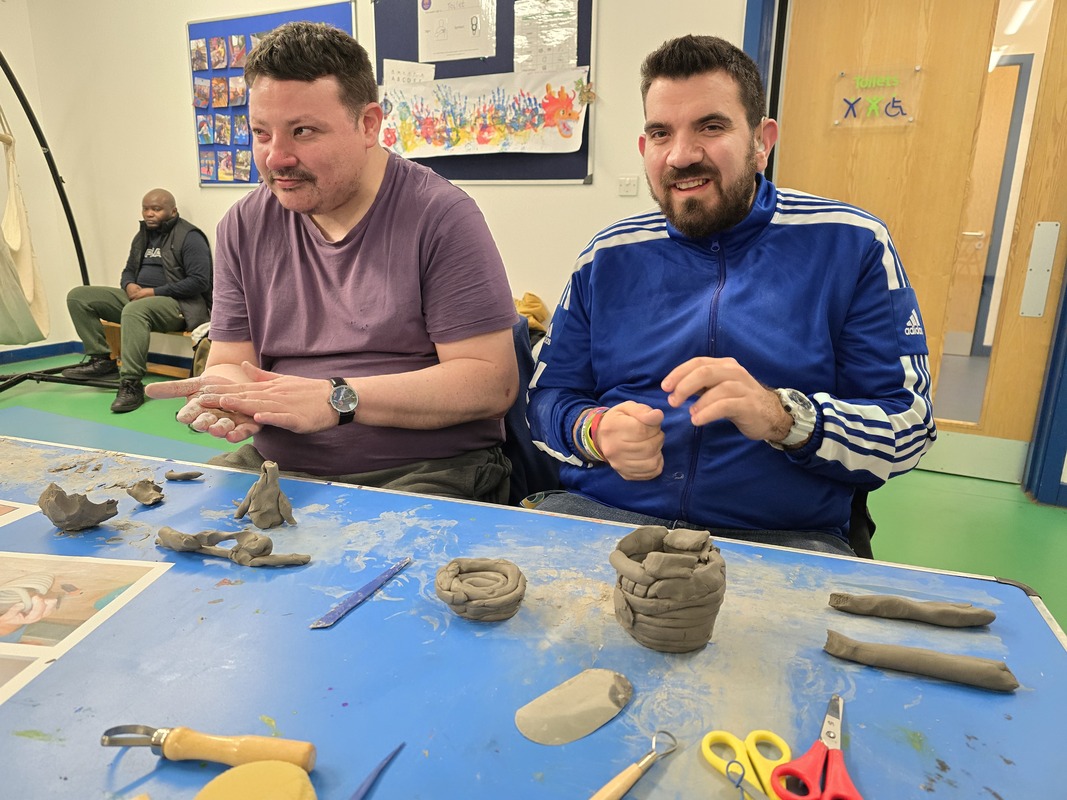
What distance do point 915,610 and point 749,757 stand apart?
345 millimetres

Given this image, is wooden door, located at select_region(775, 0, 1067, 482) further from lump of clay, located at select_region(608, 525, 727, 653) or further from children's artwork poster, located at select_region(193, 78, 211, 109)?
children's artwork poster, located at select_region(193, 78, 211, 109)

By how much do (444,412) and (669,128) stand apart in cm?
73

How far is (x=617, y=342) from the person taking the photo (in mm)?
1427

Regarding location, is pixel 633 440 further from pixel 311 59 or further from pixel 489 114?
pixel 489 114

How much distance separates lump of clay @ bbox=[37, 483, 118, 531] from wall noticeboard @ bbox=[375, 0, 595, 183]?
9.34ft

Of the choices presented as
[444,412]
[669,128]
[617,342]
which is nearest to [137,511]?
[444,412]

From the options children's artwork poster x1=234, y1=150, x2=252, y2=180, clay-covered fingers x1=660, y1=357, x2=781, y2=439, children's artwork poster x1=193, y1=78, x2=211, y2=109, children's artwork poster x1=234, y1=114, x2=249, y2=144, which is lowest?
clay-covered fingers x1=660, y1=357, x2=781, y2=439

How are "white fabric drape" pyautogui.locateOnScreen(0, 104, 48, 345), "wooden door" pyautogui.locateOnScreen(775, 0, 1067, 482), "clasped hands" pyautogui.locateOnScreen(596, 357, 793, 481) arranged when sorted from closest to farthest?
1. "clasped hands" pyautogui.locateOnScreen(596, 357, 793, 481)
2. "wooden door" pyautogui.locateOnScreen(775, 0, 1067, 482)
3. "white fabric drape" pyautogui.locateOnScreen(0, 104, 48, 345)

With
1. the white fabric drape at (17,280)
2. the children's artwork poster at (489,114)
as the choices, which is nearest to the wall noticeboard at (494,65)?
the children's artwork poster at (489,114)

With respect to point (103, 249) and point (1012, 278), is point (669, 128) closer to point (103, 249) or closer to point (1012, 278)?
point (1012, 278)

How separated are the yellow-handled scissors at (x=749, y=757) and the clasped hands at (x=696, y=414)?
1.66 ft

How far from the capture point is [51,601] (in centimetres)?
87

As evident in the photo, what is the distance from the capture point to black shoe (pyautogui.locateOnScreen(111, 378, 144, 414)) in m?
4.06

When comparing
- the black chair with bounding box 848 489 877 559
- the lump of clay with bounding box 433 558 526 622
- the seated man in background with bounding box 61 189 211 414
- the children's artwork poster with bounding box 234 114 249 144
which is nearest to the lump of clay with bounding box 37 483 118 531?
the lump of clay with bounding box 433 558 526 622
